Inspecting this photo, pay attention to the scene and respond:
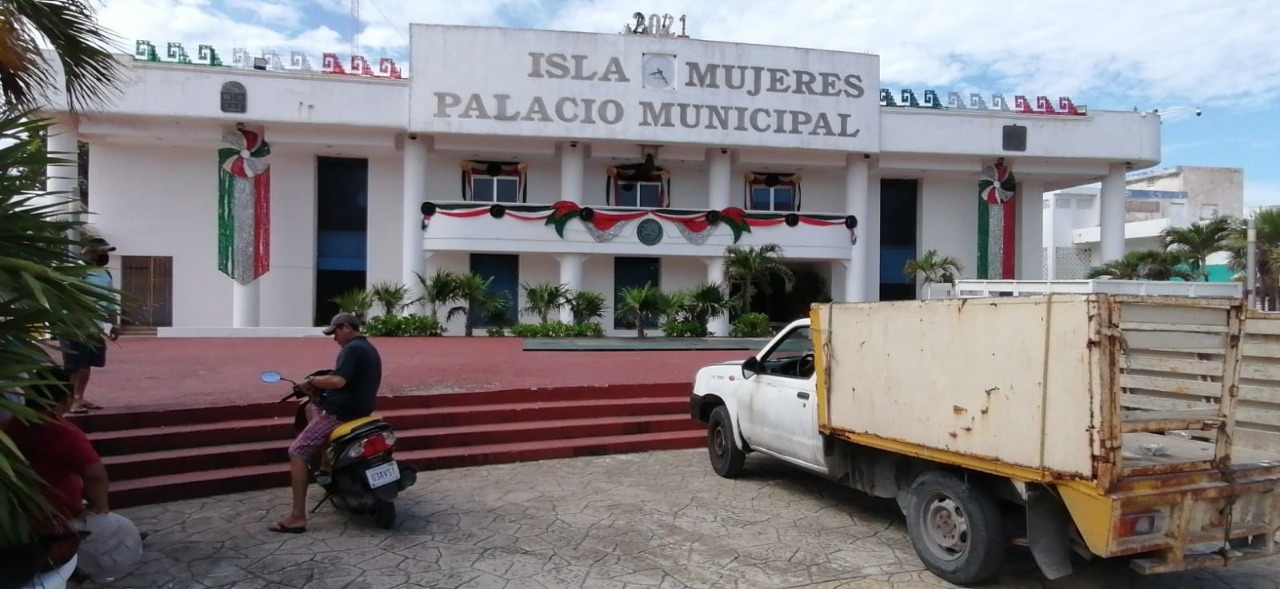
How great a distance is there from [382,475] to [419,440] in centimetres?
237

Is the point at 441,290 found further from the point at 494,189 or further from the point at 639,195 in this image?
the point at 639,195

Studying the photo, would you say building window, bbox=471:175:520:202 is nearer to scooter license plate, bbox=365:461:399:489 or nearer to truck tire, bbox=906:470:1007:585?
scooter license plate, bbox=365:461:399:489

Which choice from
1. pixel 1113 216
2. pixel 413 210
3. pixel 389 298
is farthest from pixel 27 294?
pixel 1113 216

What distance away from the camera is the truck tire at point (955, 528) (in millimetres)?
4395

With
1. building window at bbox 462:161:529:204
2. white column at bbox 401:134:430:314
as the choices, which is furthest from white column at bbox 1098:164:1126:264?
white column at bbox 401:134:430:314

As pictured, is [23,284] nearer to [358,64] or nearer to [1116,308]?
[1116,308]

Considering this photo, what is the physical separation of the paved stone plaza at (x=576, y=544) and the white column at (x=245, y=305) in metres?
16.5

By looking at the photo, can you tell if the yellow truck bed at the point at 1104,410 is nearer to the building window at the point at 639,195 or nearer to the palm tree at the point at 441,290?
the palm tree at the point at 441,290

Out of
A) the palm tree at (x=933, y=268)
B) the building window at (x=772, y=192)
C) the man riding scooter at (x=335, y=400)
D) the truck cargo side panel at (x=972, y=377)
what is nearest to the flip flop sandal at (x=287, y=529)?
the man riding scooter at (x=335, y=400)

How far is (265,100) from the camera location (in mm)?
20328

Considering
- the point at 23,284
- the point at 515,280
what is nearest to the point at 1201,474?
the point at 23,284

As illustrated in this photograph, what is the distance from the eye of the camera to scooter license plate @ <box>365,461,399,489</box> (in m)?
5.21

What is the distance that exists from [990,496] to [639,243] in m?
18.0

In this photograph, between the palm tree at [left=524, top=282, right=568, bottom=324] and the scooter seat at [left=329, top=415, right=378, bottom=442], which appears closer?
the scooter seat at [left=329, top=415, right=378, bottom=442]
